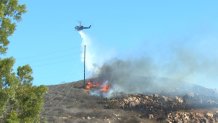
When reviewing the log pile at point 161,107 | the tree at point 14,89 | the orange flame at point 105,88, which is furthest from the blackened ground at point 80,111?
the tree at point 14,89

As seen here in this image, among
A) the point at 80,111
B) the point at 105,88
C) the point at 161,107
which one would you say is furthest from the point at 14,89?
the point at 105,88

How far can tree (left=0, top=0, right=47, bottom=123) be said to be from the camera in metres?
20.4

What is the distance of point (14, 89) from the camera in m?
20.8

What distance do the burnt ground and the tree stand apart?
48.3 meters

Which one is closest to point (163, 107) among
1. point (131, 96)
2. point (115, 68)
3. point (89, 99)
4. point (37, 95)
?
point (131, 96)

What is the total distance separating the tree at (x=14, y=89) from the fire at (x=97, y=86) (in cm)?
7217

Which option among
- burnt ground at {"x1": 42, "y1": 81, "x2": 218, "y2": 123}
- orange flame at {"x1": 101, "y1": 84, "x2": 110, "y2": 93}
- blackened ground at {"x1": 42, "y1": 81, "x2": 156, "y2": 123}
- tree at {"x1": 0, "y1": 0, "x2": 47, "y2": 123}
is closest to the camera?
tree at {"x1": 0, "y1": 0, "x2": 47, "y2": 123}

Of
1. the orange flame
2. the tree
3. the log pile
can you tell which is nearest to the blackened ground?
the log pile

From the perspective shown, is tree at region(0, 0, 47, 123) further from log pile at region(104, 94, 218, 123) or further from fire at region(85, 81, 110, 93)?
fire at region(85, 81, 110, 93)

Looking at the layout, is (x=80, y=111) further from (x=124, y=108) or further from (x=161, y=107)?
(x=161, y=107)

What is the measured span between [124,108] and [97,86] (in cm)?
1805

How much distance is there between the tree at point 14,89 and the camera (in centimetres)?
2041

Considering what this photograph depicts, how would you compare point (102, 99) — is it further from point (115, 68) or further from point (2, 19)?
point (2, 19)

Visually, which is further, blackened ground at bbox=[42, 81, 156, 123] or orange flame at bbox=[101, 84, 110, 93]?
orange flame at bbox=[101, 84, 110, 93]
